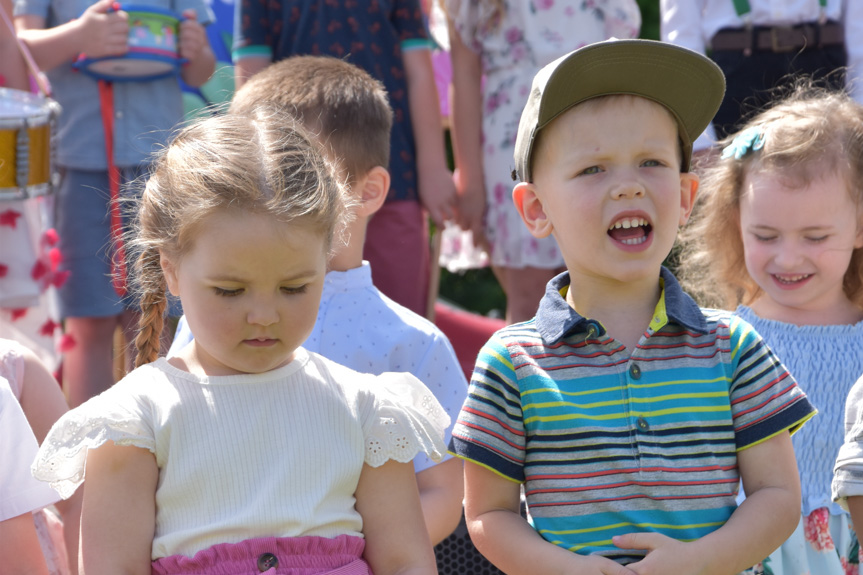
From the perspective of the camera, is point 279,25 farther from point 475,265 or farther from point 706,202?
point 706,202

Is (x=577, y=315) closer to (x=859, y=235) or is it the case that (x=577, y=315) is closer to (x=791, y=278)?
(x=791, y=278)

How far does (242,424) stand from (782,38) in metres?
2.80

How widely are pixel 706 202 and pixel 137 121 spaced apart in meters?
2.28

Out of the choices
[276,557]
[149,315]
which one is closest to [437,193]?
[149,315]

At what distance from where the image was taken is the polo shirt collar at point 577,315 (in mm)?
2164

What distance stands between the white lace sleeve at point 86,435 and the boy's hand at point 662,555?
0.89 m

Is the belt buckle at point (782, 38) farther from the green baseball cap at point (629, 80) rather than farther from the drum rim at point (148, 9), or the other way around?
the drum rim at point (148, 9)

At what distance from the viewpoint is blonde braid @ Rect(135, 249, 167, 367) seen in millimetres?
2162

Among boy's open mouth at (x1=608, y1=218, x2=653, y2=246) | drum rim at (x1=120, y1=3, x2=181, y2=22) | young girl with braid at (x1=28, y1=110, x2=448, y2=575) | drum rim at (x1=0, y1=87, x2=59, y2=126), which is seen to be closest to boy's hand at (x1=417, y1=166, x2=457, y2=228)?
drum rim at (x1=120, y1=3, x2=181, y2=22)

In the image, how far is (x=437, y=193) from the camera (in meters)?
3.97

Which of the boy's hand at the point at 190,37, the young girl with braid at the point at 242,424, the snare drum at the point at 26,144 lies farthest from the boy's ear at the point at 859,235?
the snare drum at the point at 26,144

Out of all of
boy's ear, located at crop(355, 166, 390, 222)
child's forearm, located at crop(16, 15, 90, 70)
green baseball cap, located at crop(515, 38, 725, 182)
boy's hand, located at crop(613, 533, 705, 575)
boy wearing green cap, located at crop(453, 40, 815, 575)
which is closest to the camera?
boy's hand, located at crop(613, 533, 705, 575)

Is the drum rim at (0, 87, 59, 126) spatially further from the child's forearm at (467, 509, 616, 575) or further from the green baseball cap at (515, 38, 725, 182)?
the child's forearm at (467, 509, 616, 575)

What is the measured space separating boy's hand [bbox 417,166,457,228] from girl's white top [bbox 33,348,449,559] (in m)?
1.97
